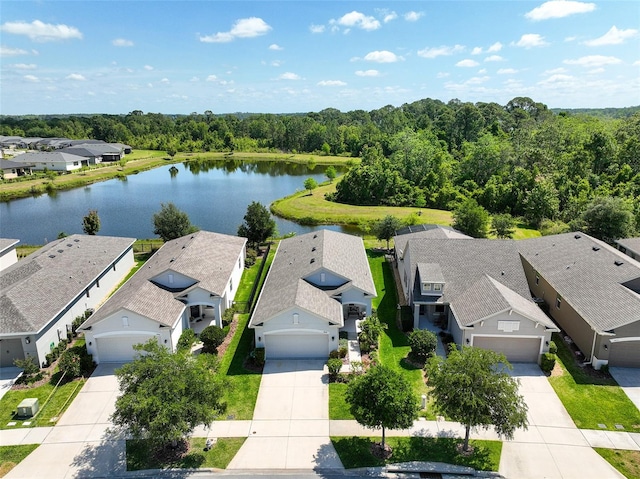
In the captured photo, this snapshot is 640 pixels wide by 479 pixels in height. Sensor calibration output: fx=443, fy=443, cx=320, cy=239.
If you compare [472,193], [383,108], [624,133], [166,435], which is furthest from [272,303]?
[383,108]

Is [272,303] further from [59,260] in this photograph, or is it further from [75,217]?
[75,217]

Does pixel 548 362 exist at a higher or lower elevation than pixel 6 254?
lower

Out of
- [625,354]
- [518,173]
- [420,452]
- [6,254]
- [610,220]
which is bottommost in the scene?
[420,452]

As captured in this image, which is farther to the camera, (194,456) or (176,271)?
(176,271)

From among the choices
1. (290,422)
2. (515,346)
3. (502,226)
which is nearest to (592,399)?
(515,346)

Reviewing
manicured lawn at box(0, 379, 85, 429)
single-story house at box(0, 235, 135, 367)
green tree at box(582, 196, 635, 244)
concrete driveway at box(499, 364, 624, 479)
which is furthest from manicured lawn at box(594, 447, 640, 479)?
green tree at box(582, 196, 635, 244)

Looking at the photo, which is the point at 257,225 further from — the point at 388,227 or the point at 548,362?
the point at 548,362

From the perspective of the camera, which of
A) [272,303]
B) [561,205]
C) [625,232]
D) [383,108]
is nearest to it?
[272,303]

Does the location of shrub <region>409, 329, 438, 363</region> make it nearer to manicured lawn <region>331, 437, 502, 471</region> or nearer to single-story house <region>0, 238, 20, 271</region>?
manicured lawn <region>331, 437, 502, 471</region>

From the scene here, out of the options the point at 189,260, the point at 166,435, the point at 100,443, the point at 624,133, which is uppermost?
the point at 624,133
